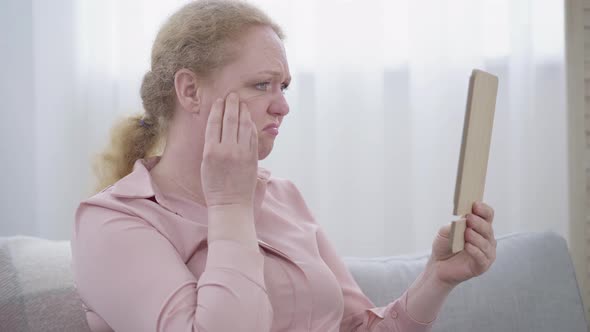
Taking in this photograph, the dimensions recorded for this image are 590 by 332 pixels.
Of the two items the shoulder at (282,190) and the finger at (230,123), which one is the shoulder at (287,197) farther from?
the finger at (230,123)

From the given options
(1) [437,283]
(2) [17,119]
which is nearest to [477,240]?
(1) [437,283]

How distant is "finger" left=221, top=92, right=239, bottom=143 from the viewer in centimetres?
91

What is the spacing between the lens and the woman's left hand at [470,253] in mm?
959

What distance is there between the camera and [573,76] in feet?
5.97

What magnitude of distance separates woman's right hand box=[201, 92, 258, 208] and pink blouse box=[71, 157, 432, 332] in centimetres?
8

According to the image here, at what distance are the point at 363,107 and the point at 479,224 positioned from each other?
3.52 feet

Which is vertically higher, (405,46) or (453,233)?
(405,46)

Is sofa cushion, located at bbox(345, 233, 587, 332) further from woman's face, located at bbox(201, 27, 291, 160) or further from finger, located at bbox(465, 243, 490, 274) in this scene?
woman's face, located at bbox(201, 27, 291, 160)

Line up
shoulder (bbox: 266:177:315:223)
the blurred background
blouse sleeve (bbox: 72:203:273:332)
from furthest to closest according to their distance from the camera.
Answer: the blurred background, shoulder (bbox: 266:177:315:223), blouse sleeve (bbox: 72:203:273:332)

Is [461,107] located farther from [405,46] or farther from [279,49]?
[279,49]

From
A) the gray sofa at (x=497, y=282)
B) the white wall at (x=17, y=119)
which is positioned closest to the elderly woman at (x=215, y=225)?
the gray sofa at (x=497, y=282)

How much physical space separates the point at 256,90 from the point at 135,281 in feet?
1.16

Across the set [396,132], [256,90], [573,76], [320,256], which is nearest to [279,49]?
[256,90]

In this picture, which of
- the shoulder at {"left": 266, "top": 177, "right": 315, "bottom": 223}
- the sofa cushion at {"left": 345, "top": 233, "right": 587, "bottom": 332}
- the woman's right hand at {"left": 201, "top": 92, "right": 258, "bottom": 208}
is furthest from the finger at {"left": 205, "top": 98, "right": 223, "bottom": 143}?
the sofa cushion at {"left": 345, "top": 233, "right": 587, "bottom": 332}
